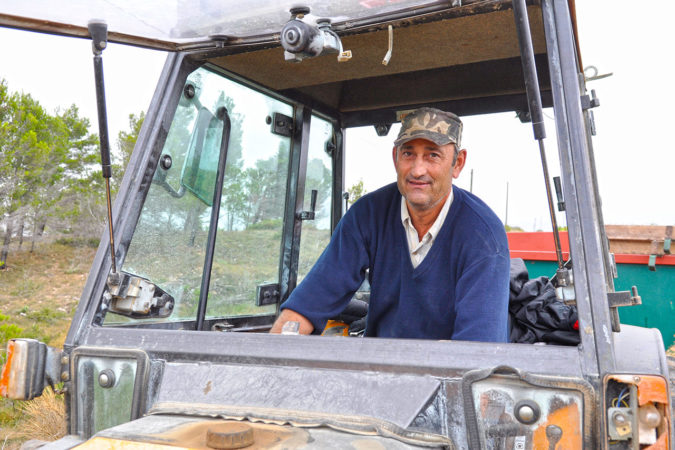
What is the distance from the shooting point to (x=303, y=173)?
3.45 m

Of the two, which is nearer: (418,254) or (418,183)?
(418,254)

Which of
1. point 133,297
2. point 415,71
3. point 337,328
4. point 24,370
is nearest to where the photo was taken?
point 24,370

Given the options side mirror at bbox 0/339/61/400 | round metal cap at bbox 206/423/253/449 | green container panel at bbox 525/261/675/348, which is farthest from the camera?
green container panel at bbox 525/261/675/348

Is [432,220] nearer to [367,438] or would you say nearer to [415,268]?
[415,268]

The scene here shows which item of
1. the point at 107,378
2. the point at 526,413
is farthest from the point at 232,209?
the point at 526,413

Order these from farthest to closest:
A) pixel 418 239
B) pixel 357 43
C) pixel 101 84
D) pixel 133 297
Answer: pixel 357 43
pixel 418 239
pixel 133 297
pixel 101 84

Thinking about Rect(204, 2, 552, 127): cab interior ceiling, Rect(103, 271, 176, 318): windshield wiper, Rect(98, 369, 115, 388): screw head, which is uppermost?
Rect(204, 2, 552, 127): cab interior ceiling

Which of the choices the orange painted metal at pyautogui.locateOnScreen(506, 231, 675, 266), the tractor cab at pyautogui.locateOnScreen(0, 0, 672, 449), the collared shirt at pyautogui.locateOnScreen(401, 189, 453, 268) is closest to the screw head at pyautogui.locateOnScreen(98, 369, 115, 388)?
the tractor cab at pyautogui.locateOnScreen(0, 0, 672, 449)

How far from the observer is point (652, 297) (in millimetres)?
5078

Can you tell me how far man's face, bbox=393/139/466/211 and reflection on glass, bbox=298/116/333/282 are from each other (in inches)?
39.3

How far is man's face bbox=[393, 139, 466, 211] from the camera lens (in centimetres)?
255

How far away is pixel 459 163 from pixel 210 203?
3.98ft

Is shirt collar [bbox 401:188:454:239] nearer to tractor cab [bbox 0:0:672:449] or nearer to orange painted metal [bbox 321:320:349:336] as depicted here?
tractor cab [bbox 0:0:672:449]

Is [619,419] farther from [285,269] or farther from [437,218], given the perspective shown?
[285,269]
